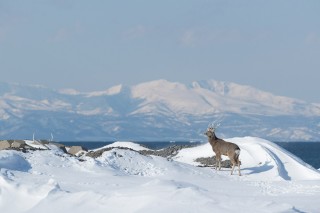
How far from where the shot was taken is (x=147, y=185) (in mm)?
21000

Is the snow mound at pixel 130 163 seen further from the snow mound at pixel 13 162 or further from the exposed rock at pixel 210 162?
the exposed rock at pixel 210 162

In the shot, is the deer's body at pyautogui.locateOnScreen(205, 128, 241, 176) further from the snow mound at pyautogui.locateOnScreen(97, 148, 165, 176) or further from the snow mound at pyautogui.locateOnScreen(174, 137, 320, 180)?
the snow mound at pyautogui.locateOnScreen(97, 148, 165, 176)

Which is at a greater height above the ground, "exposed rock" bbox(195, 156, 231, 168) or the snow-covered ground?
"exposed rock" bbox(195, 156, 231, 168)

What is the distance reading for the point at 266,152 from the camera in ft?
132

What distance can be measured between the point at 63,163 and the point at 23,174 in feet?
11.6

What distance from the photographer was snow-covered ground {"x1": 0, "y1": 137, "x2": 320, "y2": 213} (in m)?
18.6

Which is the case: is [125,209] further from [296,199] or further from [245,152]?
[245,152]

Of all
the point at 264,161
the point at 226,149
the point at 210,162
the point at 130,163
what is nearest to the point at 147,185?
the point at 130,163

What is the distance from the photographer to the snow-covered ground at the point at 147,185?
18.6m

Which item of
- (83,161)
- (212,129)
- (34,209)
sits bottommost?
(34,209)

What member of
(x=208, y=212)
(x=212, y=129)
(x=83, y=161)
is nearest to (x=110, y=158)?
(x=83, y=161)

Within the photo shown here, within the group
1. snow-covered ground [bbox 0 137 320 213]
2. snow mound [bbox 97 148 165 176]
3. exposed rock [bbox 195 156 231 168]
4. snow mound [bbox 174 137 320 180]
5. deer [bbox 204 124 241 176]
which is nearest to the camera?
snow-covered ground [bbox 0 137 320 213]

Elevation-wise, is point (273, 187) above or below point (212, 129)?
below

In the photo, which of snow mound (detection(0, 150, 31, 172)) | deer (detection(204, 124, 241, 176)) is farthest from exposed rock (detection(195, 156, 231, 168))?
snow mound (detection(0, 150, 31, 172))
